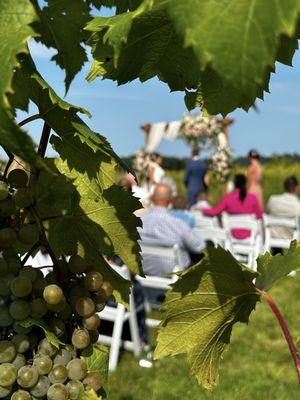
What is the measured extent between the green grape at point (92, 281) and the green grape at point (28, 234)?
0.09m

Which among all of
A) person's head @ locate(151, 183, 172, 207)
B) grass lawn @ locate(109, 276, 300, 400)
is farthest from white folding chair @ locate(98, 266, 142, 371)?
person's head @ locate(151, 183, 172, 207)

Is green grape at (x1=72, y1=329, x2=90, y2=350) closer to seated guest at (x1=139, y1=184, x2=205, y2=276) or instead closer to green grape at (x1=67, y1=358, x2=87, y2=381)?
green grape at (x1=67, y1=358, x2=87, y2=381)

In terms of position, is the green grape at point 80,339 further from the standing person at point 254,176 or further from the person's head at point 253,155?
the person's head at point 253,155

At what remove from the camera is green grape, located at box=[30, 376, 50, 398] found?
0.83 m

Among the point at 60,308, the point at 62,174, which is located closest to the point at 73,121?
the point at 62,174

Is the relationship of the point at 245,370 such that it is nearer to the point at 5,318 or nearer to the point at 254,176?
the point at 5,318

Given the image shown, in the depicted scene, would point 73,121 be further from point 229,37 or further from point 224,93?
point 229,37

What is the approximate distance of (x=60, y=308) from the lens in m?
0.84

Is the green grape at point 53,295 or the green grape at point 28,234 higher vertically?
the green grape at point 28,234

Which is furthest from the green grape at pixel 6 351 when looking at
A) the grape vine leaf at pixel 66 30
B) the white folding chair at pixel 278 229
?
the white folding chair at pixel 278 229

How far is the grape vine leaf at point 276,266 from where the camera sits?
961 mm

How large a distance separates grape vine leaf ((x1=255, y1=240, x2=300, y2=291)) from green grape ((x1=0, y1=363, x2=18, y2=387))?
1.30 feet

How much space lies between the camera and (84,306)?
863mm

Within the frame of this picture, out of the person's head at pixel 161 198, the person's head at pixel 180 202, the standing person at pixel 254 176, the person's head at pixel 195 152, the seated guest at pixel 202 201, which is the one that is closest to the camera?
the person's head at pixel 161 198
